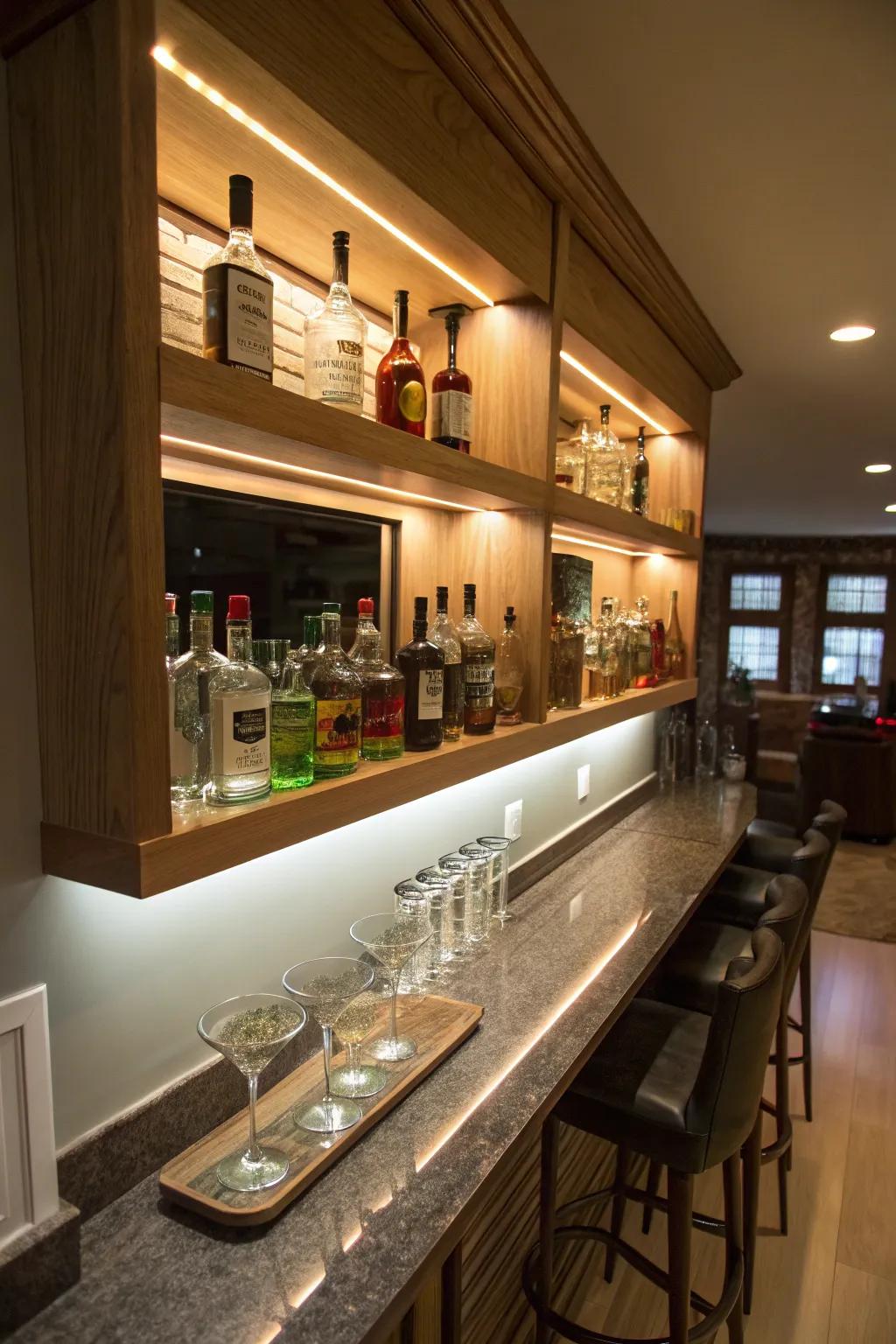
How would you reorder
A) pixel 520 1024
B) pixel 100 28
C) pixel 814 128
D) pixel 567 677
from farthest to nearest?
pixel 567 677, pixel 814 128, pixel 520 1024, pixel 100 28

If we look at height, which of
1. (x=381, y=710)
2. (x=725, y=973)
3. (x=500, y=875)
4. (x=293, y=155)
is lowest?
(x=725, y=973)

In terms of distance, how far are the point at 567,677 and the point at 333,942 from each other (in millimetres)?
875

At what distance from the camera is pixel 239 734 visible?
102 cm

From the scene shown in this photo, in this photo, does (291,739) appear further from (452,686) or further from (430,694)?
(452,686)

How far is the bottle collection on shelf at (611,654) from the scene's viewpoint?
6.59 feet

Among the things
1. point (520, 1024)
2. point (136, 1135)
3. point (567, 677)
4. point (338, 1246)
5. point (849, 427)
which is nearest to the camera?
point (338, 1246)

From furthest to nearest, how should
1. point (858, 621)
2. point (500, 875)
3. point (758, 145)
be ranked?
point (858, 621)
point (500, 875)
point (758, 145)

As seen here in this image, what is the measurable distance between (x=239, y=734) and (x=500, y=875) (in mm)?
1030

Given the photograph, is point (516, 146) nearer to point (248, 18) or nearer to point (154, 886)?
point (248, 18)

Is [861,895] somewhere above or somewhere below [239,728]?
below

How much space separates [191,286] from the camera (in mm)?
1181

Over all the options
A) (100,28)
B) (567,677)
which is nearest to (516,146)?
(100,28)

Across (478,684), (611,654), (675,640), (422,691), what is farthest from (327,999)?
(675,640)

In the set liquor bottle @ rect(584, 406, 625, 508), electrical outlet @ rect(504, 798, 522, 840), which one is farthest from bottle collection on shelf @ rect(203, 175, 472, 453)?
electrical outlet @ rect(504, 798, 522, 840)
